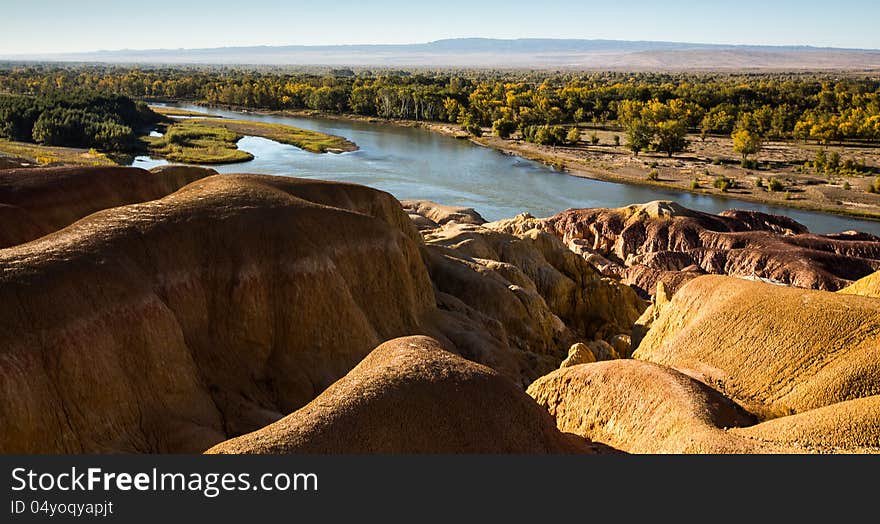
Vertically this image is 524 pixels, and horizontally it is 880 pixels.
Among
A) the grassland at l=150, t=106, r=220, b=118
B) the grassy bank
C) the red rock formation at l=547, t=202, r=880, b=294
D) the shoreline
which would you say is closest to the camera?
the red rock formation at l=547, t=202, r=880, b=294

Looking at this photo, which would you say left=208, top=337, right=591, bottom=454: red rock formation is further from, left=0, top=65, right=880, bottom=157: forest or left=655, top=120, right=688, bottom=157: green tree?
left=655, top=120, right=688, bottom=157: green tree

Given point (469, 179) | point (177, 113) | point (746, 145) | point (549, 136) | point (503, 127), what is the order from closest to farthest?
point (469, 179) → point (746, 145) → point (549, 136) → point (503, 127) → point (177, 113)

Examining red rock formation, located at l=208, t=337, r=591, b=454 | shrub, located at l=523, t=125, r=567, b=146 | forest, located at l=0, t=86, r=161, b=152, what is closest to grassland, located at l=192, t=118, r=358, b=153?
forest, located at l=0, t=86, r=161, b=152

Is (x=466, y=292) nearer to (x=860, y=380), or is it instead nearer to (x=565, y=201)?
(x=860, y=380)

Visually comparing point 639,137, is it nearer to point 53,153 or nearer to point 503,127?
point 503,127

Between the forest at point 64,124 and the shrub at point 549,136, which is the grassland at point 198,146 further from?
the shrub at point 549,136

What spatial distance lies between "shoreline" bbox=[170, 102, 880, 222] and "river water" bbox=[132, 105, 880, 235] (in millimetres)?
1223

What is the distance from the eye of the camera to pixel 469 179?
3649 inches

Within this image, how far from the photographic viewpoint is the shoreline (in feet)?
265

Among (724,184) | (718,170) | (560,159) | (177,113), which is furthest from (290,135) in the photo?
(724,184)

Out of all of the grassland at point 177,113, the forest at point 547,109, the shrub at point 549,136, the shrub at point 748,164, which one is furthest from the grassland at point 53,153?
the shrub at point 748,164

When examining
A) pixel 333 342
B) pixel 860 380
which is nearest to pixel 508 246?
pixel 333 342

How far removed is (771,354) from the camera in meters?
23.2

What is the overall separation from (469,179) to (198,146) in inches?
1595
